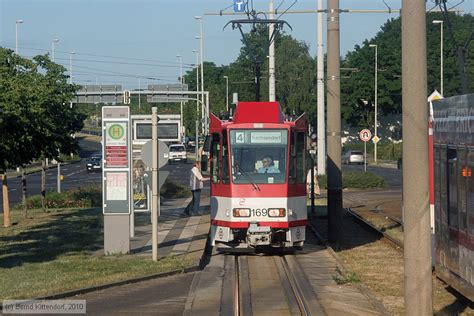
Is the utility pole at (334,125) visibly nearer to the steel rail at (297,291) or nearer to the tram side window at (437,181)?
the steel rail at (297,291)

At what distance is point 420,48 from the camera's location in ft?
29.8

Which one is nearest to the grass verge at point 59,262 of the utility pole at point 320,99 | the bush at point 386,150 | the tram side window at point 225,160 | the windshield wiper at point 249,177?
the tram side window at point 225,160

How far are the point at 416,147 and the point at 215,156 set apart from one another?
1276 centimetres

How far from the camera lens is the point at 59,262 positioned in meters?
19.9

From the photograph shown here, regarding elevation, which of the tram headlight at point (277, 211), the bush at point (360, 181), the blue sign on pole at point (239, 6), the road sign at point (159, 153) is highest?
the blue sign on pole at point (239, 6)

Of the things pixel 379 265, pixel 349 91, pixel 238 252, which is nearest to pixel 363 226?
pixel 238 252

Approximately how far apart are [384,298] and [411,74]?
646 cm

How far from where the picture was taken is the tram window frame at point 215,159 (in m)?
21.4

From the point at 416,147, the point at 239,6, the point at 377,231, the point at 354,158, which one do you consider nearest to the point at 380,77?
the point at 354,158

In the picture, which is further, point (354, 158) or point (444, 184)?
point (354, 158)

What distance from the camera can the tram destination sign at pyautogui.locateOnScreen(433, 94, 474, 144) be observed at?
479 inches

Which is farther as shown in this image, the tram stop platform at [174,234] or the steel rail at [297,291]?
the tram stop platform at [174,234]

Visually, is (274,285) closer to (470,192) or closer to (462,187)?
(462,187)

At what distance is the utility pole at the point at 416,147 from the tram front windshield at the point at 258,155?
11.7 m
